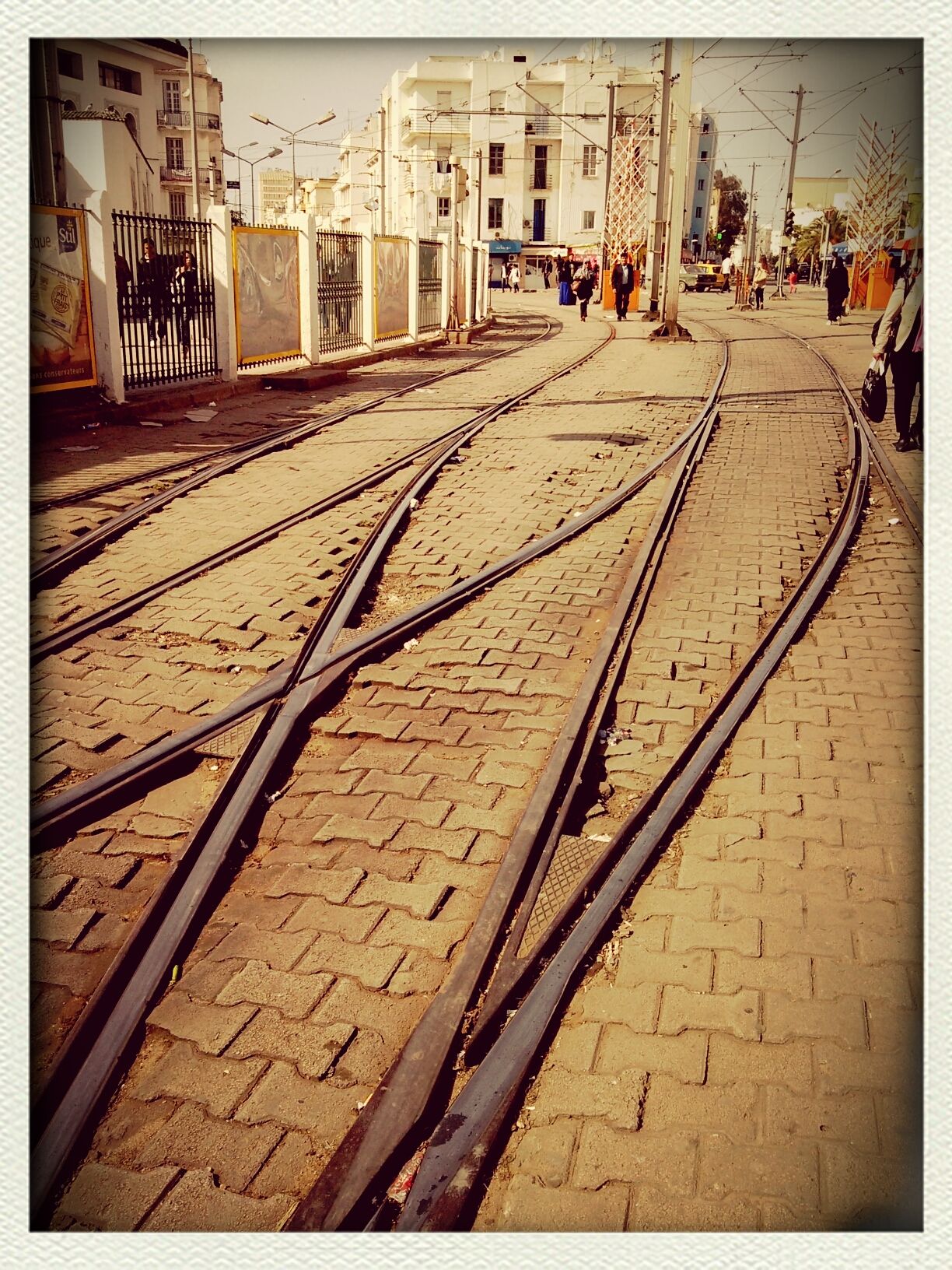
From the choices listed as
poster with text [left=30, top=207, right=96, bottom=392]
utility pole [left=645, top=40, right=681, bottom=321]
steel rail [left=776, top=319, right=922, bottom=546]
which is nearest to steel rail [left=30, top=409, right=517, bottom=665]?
poster with text [left=30, top=207, right=96, bottom=392]

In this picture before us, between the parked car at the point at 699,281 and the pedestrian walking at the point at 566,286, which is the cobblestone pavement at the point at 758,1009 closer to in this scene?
the pedestrian walking at the point at 566,286

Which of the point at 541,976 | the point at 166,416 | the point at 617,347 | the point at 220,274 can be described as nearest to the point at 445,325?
the point at 617,347

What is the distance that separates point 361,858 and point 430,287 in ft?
75.3

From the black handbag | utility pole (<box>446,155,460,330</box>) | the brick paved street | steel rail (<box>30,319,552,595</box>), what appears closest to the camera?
the brick paved street

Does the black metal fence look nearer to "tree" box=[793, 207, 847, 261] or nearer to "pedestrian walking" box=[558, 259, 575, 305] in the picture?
"pedestrian walking" box=[558, 259, 575, 305]

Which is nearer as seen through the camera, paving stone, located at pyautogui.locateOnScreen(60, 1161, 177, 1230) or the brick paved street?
paving stone, located at pyautogui.locateOnScreen(60, 1161, 177, 1230)

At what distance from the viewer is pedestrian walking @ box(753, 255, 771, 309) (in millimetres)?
36375

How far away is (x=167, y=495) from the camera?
8.20 meters

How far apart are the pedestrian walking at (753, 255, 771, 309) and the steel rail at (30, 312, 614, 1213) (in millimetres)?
35528

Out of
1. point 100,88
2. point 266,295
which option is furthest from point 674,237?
point 100,88

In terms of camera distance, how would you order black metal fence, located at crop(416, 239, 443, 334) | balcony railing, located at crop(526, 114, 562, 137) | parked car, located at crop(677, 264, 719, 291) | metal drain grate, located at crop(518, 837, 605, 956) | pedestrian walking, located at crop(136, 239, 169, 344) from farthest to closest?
1. parked car, located at crop(677, 264, 719, 291)
2. black metal fence, located at crop(416, 239, 443, 334)
3. balcony railing, located at crop(526, 114, 562, 137)
4. pedestrian walking, located at crop(136, 239, 169, 344)
5. metal drain grate, located at crop(518, 837, 605, 956)

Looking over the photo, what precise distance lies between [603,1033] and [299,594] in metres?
3.81

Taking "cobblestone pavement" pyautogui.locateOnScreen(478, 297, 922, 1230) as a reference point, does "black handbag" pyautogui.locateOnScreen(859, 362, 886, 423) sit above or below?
above

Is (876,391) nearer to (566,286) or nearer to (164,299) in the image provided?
(164,299)
